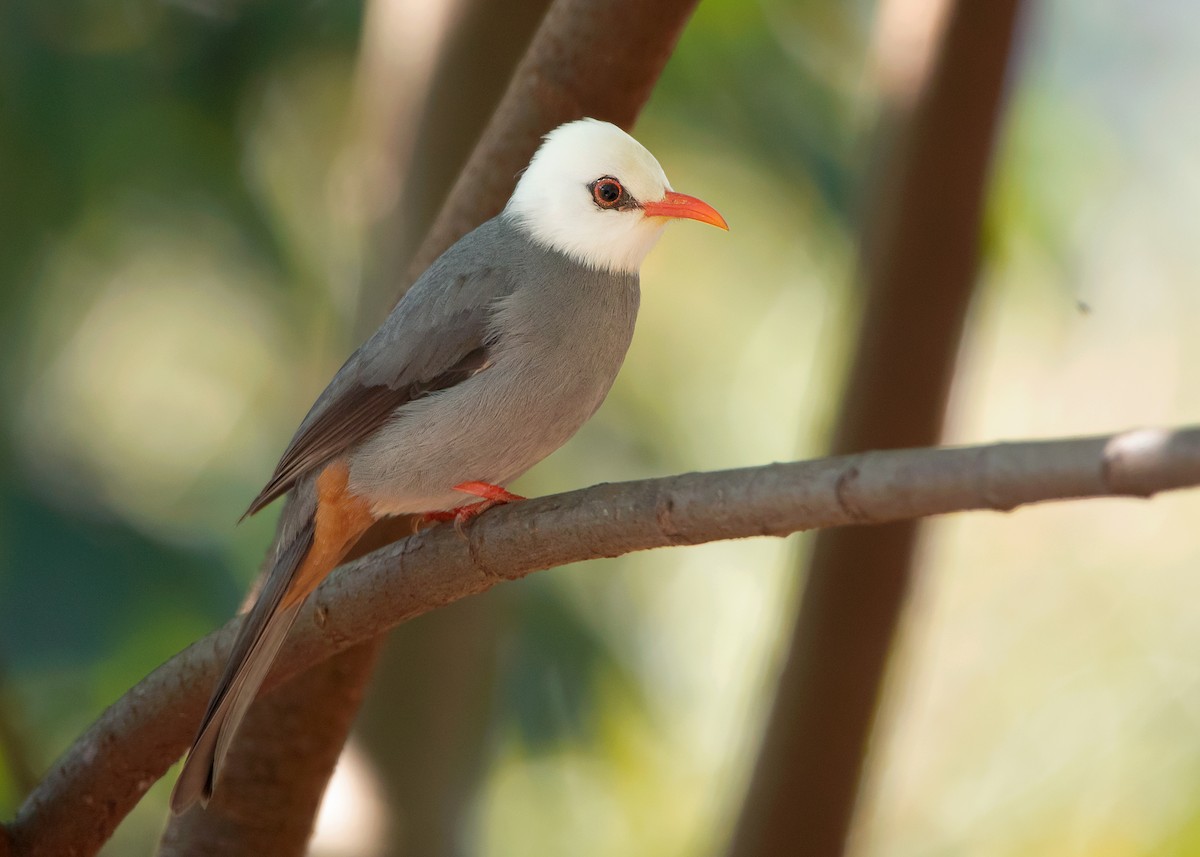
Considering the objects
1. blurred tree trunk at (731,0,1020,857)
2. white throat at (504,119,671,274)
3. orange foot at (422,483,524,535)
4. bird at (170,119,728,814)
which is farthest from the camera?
blurred tree trunk at (731,0,1020,857)

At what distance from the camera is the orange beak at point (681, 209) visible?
3566 millimetres

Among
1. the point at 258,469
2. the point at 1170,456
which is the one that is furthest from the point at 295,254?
the point at 1170,456

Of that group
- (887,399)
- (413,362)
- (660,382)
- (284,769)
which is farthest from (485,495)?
(660,382)

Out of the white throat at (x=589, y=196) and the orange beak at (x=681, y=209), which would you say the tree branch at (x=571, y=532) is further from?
the orange beak at (x=681, y=209)

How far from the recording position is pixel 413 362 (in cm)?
345

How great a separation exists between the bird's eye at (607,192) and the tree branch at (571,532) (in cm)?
108

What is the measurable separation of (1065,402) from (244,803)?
563 centimetres

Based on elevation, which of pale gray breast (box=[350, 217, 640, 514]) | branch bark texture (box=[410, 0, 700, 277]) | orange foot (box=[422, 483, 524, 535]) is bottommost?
orange foot (box=[422, 483, 524, 535])

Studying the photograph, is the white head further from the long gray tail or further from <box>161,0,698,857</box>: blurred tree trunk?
the long gray tail

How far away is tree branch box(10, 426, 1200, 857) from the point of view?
5.54 feet

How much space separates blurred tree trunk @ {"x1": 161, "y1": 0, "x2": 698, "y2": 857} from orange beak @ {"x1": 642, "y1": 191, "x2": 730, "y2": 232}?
0.33 metres

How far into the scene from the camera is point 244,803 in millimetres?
3641

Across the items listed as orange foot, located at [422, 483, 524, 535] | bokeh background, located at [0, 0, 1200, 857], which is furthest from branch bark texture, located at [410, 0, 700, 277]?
bokeh background, located at [0, 0, 1200, 857]

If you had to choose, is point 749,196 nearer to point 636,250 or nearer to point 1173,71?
point 1173,71
